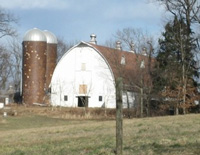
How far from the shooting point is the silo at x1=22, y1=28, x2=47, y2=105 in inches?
2655

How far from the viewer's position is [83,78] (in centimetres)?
6619

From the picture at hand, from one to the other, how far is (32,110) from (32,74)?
11.9 meters

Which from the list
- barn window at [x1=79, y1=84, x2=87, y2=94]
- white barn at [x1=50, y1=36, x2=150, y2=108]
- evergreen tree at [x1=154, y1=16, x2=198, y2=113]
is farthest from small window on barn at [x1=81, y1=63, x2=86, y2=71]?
evergreen tree at [x1=154, y1=16, x2=198, y2=113]

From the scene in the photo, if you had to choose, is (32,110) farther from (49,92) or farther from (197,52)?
(197,52)

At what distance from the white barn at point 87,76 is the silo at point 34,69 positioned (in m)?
1.77

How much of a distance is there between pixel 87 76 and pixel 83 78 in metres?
0.58

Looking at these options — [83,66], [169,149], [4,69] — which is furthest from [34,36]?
[169,149]

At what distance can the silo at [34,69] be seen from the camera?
67.4 meters

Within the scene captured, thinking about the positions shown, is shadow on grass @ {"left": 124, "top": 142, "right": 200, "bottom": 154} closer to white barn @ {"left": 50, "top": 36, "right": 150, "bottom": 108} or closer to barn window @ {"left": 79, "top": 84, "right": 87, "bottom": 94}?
white barn @ {"left": 50, "top": 36, "right": 150, "bottom": 108}

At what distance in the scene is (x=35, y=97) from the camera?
67.6m

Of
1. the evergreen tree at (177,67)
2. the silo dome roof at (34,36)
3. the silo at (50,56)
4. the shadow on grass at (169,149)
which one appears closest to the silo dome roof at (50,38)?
the silo at (50,56)

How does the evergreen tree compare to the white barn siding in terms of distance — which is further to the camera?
the white barn siding

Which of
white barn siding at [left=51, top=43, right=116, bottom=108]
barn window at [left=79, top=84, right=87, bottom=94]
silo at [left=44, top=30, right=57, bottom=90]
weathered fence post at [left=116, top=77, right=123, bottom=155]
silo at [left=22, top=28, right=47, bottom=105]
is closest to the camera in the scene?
weathered fence post at [left=116, top=77, right=123, bottom=155]

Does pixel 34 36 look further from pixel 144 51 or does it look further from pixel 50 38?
pixel 144 51
